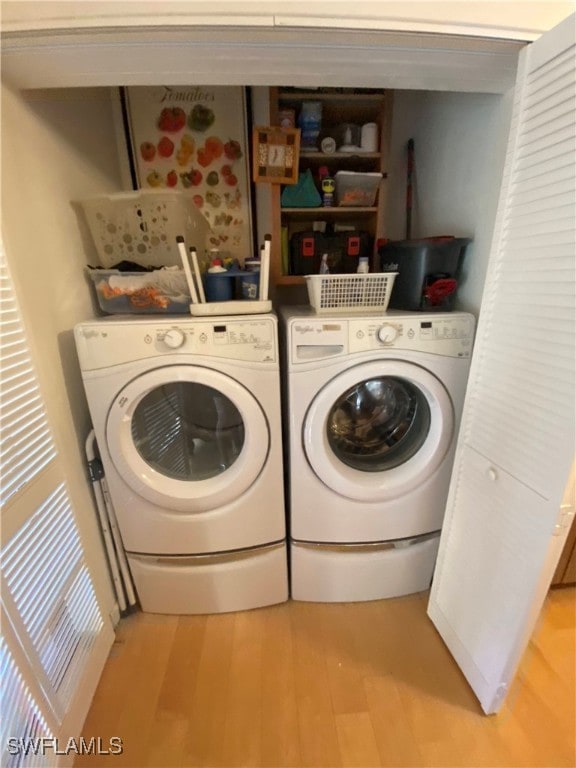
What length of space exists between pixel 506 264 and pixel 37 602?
4.90 feet

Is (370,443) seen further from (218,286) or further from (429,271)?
(218,286)

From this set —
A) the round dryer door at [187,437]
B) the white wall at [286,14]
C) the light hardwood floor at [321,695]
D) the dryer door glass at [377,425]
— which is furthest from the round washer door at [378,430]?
the white wall at [286,14]

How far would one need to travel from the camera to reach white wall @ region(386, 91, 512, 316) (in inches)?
48.2

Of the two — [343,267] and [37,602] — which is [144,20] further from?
[37,602]

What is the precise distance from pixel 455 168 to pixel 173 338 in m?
1.26

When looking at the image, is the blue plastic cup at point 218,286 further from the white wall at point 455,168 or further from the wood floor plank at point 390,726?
the wood floor plank at point 390,726

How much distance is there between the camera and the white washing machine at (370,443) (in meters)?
1.18

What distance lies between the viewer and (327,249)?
171 cm

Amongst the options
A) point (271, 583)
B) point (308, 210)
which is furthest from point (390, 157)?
point (271, 583)

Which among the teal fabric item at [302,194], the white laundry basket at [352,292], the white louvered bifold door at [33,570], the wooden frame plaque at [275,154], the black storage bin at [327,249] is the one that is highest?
the wooden frame plaque at [275,154]

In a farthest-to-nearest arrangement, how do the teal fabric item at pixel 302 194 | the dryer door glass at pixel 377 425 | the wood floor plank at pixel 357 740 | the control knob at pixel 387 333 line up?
the teal fabric item at pixel 302 194 < the dryer door glass at pixel 377 425 < the control knob at pixel 387 333 < the wood floor plank at pixel 357 740

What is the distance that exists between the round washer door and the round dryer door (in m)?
0.22

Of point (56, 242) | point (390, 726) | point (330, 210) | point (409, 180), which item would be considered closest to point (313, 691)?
point (390, 726)

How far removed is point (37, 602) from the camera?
918mm
